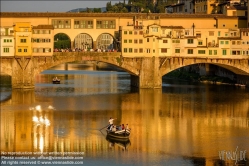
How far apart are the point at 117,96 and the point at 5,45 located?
15.4 metres

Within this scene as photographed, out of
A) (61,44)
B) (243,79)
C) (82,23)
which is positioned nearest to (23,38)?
(82,23)

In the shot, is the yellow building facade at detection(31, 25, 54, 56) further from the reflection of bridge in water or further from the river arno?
the reflection of bridge in water

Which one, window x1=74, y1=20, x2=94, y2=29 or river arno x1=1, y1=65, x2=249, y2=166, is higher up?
window x1=74, y1=20, x2=94, y2=29

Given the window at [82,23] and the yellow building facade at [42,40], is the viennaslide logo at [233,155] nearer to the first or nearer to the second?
the yellow building facade at [42,40]

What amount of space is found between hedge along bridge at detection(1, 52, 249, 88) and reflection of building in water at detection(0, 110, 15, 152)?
19791mm

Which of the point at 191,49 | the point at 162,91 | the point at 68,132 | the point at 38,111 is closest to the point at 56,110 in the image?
the point at 38,111

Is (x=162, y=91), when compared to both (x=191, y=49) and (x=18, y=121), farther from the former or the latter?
(x=18, y=121)

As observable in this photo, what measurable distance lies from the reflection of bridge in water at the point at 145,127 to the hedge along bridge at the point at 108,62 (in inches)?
275

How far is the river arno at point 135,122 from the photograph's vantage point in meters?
39.6

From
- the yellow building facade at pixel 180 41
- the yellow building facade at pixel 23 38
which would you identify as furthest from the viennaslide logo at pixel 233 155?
the yellow building facade at pixel 23 38

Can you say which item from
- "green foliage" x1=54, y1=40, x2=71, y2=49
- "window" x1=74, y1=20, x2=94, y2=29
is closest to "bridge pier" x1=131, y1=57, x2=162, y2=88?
"window" x1=74, y1=20, x2=94, y2=29

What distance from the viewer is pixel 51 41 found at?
253 ft

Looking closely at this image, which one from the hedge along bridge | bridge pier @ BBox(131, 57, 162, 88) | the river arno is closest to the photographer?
the river arno

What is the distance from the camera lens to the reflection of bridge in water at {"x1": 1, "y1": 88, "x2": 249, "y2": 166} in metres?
40.8
